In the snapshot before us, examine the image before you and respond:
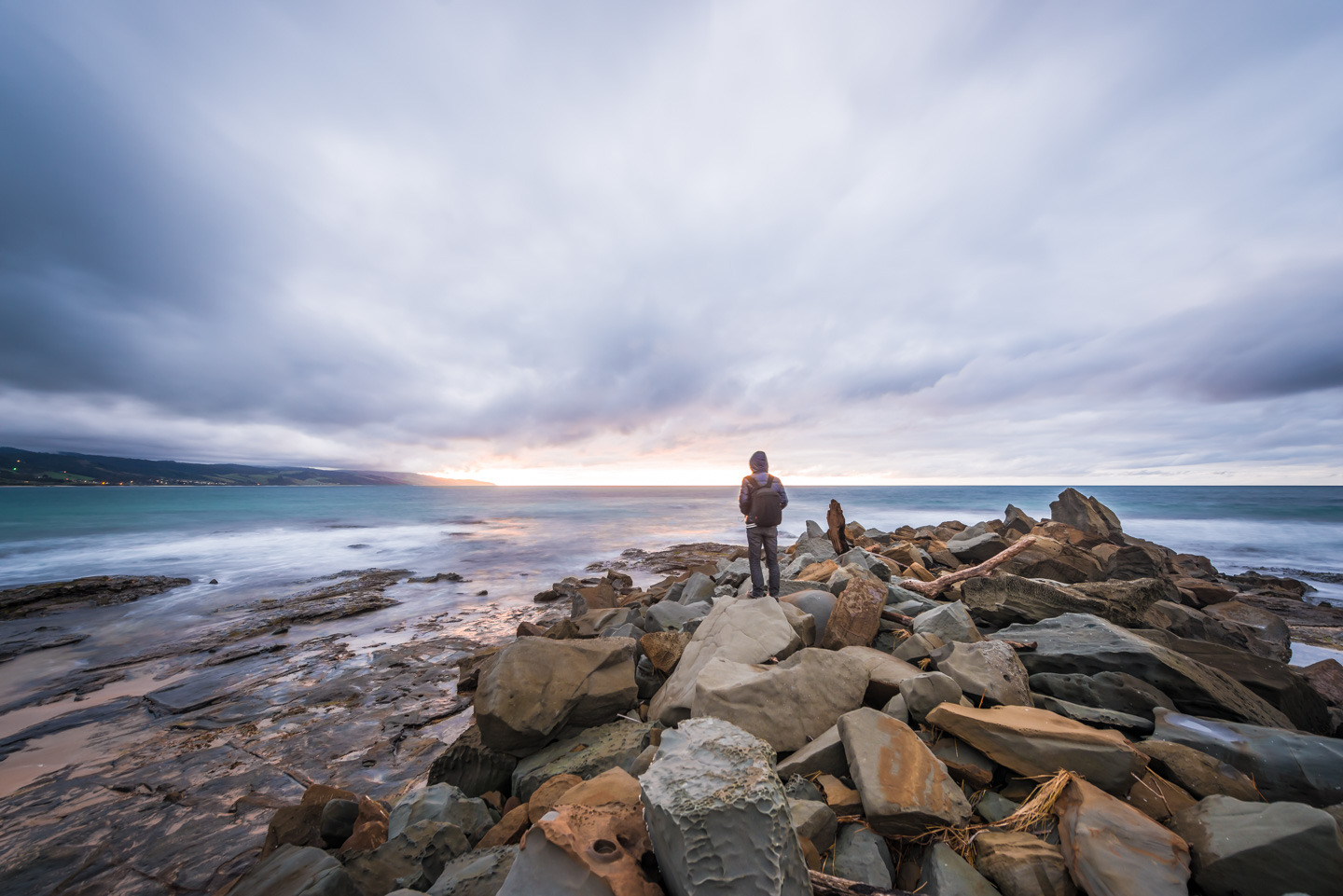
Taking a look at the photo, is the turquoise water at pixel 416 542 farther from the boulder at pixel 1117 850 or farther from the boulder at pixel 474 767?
the boulder at pixel 1117 850

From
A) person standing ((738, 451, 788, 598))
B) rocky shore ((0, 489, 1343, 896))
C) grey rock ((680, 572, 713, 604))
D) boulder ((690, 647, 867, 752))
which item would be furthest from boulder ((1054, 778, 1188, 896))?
grey rock ((680, 572, 713, 604))

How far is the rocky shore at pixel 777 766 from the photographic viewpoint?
2082 mm

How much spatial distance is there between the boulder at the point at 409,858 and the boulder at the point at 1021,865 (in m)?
3.19

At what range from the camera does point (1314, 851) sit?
1914mm

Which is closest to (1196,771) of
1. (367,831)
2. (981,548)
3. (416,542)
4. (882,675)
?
(882,675)

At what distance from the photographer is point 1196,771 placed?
2.58 metres

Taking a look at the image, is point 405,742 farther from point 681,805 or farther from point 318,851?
point 681,805

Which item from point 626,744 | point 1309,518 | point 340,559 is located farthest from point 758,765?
point 1309,518

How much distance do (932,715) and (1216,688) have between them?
7.63 feet

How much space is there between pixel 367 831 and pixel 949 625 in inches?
205

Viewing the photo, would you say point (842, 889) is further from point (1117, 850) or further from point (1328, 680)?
point (1328, 680)

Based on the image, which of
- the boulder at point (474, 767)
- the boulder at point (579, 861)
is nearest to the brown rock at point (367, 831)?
the boulder at point (474, 767)

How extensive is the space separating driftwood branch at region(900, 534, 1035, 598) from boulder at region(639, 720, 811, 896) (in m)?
5.78

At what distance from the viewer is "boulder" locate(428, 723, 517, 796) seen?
3.99 metres
